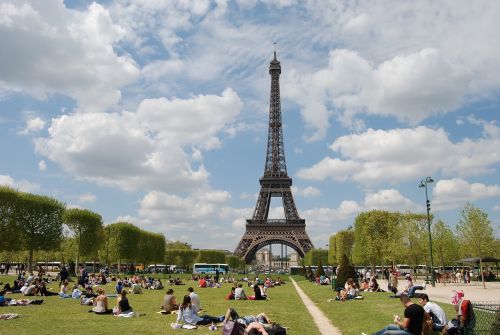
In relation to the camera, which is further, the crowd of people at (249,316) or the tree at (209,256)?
the tree at (209,256)

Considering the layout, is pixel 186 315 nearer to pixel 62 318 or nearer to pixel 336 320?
pixel 62 318

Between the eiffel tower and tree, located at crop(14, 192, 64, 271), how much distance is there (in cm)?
5499

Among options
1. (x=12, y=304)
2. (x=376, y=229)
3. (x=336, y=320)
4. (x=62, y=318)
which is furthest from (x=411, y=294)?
(x=376, y=229)

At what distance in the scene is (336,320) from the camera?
20344 millimetres

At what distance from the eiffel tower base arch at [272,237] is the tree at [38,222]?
5499cm

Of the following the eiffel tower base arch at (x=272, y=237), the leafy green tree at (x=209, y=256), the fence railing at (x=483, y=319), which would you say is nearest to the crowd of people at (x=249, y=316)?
the fence railing at (x=483, y=319)

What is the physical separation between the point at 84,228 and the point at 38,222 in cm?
1039

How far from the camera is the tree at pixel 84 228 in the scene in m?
65.9

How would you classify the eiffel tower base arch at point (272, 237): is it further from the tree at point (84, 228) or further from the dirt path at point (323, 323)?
the dirt path at point (323, 323)

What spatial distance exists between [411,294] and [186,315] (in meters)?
12.2

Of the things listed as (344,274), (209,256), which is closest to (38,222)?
(344,274)

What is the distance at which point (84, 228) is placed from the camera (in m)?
66.8

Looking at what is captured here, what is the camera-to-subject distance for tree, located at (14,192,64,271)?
55.3 metres

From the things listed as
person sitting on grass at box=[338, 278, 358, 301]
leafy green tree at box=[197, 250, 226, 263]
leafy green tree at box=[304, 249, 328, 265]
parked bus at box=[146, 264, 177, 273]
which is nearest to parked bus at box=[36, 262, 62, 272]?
parked bus at box=[146, 264, 177, 273]
